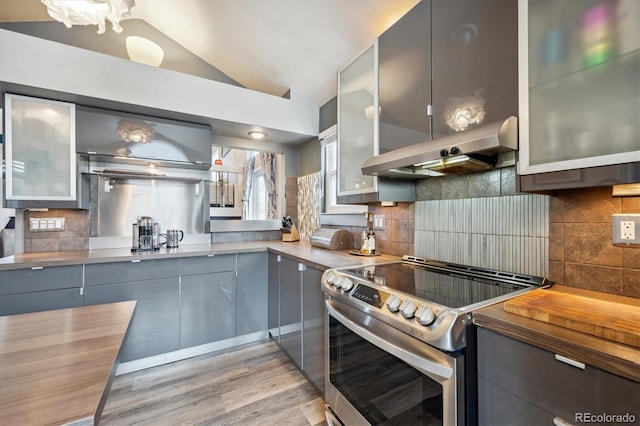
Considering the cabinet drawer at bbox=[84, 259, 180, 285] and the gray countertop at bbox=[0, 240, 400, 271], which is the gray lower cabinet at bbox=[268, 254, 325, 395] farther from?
the cabinet drawer at bbox=[84, 259, 180, 285]

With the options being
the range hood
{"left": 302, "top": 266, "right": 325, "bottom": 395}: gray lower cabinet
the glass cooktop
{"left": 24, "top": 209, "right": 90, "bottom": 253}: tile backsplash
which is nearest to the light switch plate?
{"left": 24, "top": 209, "right": 90, "bottom": 253}: tile backsplash

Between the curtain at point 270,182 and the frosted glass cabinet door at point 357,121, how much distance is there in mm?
1446

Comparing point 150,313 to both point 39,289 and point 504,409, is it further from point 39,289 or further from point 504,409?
point 504,409

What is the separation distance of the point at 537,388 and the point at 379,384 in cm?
65

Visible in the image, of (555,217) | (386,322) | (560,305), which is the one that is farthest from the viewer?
(555,217)

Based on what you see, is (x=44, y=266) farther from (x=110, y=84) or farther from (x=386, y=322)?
(x=386, y=322)

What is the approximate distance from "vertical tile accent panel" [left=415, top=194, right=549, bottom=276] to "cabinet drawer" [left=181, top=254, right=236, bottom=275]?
1.60m

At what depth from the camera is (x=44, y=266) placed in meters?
1.85

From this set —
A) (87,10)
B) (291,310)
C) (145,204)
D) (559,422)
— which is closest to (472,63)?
(559,422)

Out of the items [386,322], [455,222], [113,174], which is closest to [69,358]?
[386,322]

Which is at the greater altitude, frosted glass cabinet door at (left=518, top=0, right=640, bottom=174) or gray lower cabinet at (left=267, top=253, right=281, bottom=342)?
frosted glass cabinet door at (left=518, top=0, right=640, bottom=174)

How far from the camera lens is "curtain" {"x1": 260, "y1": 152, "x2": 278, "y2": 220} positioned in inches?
139

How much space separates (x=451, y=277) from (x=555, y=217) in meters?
0.54

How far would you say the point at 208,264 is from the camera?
2395 millimetres
